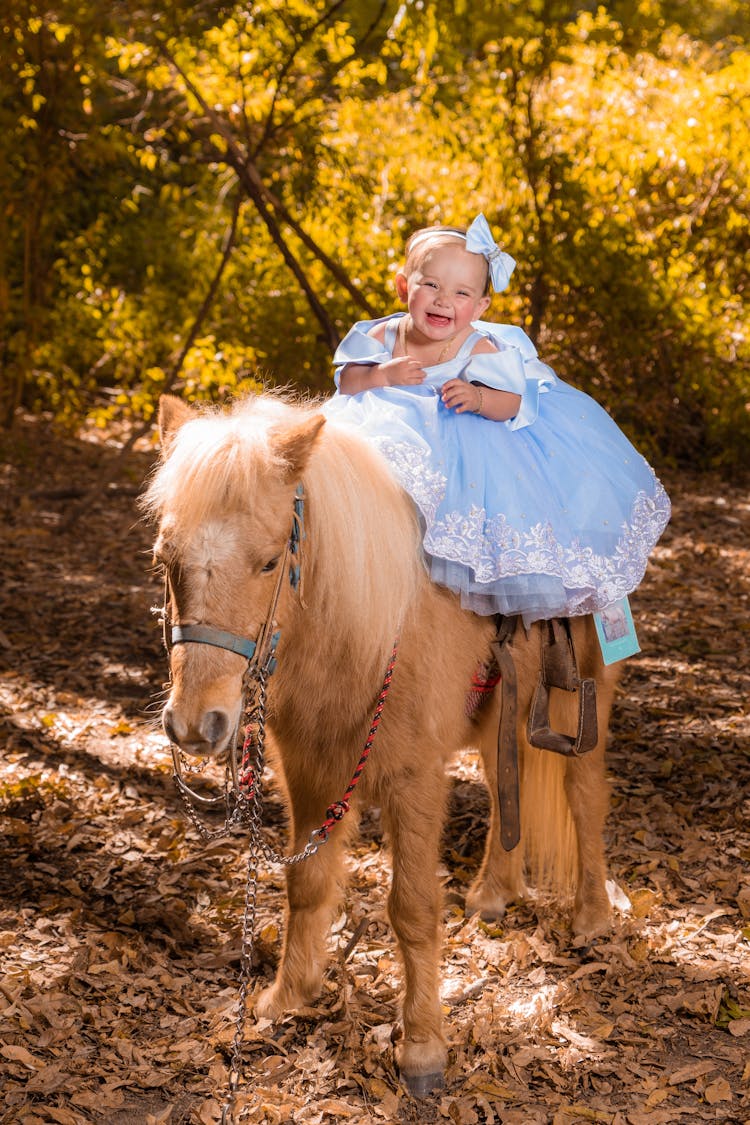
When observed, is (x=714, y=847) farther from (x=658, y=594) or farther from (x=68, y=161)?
(x=68, y=161)

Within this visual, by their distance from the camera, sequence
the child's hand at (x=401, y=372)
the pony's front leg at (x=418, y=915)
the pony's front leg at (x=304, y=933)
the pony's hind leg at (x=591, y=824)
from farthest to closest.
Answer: the pony's hind leg at (x=591, y=824), the pony's front leg at (x=304, y=933), the child's hand at (x=401, y=372), the pony's front leg at (x=418, y=915)

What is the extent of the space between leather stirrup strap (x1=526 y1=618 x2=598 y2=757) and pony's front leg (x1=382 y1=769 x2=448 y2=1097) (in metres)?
0.56

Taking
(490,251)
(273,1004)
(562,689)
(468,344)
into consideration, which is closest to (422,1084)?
(273,1004)

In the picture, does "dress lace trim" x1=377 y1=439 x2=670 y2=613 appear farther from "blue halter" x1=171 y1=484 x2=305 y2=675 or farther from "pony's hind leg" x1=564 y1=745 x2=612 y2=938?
"pony's hind leg" x1=564 y1=745 x2=612 y2=938

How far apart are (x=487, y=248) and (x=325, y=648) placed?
1262 mm

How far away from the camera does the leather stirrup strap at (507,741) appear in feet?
10.3

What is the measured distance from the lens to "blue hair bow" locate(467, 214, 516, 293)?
3.04 meters

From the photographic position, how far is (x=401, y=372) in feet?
9.84

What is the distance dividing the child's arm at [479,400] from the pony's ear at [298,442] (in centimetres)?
65

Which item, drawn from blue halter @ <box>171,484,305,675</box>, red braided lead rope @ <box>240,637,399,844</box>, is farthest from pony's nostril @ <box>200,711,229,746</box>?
red braided lead rope @ <box>240,637,399,844</box>

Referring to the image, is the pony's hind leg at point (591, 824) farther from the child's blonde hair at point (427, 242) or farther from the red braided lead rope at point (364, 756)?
the child's blonde hair at point (427, 242)

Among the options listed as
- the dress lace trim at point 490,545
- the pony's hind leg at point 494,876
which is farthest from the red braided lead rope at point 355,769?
the pony's hind leg at point 494,876

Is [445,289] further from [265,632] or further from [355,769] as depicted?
[355,769]

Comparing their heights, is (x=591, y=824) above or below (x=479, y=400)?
below
